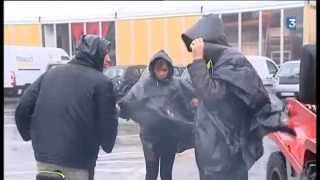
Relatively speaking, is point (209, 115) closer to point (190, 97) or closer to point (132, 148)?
point (190, 97)

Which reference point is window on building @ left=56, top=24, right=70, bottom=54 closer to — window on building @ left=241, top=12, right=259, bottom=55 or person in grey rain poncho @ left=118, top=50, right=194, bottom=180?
person in grey rain poncho @ left=118, top=50, right=194, bottom=180

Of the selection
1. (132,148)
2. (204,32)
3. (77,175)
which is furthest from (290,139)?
(132,148)

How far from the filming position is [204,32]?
3.17m

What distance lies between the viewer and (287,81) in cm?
390

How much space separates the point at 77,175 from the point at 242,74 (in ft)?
3.05

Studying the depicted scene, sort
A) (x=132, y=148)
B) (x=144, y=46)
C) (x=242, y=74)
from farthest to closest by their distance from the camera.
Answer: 1. (x=132, y=148)
2. (x=144, y=46)
3. (x=242, y=74)

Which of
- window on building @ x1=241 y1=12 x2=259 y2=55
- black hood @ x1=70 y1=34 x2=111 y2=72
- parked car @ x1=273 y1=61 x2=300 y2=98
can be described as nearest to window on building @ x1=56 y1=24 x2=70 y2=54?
black hood @ x1=70 y1=34 x2=111 y2=72

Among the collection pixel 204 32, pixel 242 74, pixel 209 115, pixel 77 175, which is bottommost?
pixel 77 175

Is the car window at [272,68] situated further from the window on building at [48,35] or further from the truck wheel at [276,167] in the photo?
the window on building at [48,35]

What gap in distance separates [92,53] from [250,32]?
1.37m

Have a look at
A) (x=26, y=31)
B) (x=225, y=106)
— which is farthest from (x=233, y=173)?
(x=26, y=31)

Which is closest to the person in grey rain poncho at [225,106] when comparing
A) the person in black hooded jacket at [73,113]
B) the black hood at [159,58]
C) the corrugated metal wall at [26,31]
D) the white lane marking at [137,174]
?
the person in black hooded jacket at [73,113]

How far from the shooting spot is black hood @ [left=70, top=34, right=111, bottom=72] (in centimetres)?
318

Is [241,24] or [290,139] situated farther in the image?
[241,24]
